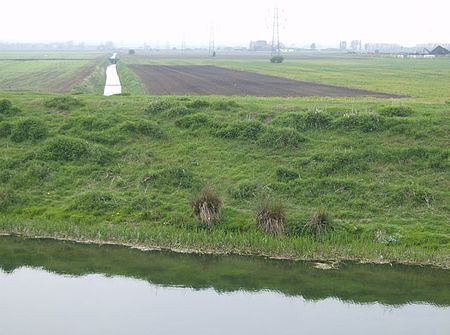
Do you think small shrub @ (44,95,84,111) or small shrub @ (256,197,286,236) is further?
small shrub @ (44,95,84,111)

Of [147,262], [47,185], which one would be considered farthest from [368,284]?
[47,185]

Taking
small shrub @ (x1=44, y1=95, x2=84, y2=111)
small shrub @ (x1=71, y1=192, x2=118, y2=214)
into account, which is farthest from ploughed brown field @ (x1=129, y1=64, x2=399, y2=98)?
small shrub @ (x1=71, y1=192, x2=118, y2=214)

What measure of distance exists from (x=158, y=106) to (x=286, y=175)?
9068 millimetres

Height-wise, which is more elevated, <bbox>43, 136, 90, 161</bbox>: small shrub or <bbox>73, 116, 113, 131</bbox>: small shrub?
<bbox>73, 116, 113, 131</bbox>: small shrub

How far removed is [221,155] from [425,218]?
892 centimetres

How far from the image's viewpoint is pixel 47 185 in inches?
930

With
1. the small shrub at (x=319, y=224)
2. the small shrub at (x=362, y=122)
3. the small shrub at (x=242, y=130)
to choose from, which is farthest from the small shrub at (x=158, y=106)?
the small shrub at (x=319, y=224)

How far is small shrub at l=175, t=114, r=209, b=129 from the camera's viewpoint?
1076 inches

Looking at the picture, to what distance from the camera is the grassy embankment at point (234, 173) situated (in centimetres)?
1912

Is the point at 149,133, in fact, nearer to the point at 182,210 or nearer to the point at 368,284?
the point at 182,210

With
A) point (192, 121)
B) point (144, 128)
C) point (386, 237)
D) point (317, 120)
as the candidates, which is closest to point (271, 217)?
point (386, 237)

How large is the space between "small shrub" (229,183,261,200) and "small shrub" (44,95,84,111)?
12.0m

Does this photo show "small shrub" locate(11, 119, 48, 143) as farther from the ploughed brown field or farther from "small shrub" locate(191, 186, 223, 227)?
the ploughed brown field

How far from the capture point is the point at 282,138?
25.2 metres
